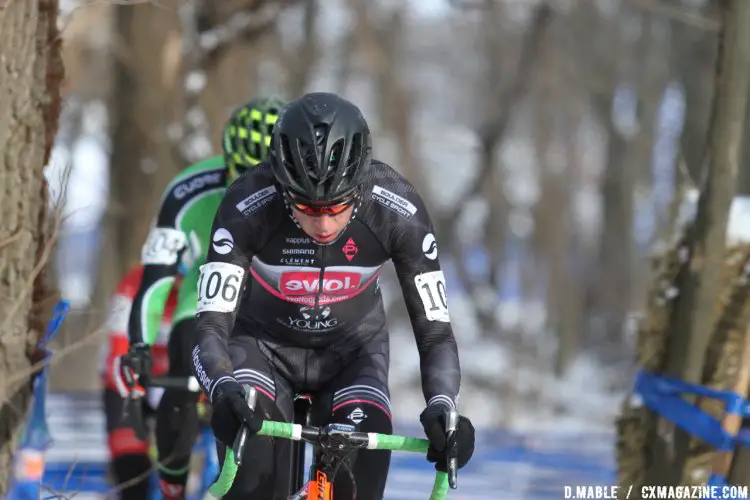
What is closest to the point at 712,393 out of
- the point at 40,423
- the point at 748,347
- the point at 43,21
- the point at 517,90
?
the point at 748,347

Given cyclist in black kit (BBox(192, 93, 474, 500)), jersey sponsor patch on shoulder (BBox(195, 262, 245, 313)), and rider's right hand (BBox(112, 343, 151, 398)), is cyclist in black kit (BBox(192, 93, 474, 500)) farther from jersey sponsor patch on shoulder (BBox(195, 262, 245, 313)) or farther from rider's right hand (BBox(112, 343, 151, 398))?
→ rider's right hand (BBox(112, 343, 151, 398))

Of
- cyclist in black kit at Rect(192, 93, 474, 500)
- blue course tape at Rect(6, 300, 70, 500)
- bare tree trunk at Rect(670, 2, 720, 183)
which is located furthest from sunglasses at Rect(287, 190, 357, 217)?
bare tree trunk at Rect(670, 2, 720, 183)

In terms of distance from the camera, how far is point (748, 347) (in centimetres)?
648

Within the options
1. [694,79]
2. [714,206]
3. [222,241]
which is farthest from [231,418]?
[694,79]

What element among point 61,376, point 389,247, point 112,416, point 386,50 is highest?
point 386,50

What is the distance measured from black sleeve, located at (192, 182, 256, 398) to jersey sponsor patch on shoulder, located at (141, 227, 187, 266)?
197 cm

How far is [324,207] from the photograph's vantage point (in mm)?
4410

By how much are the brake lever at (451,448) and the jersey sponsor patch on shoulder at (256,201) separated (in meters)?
1.17

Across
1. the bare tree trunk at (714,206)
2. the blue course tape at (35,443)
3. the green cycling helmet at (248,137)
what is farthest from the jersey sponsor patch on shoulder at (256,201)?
the bare tree trunk at (714,206)

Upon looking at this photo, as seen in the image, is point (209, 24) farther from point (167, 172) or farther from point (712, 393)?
point (712, 393)

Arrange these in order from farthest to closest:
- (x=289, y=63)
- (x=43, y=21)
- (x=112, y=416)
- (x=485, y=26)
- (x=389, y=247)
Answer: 1. (x=485, y=26)
2. (x=289, y=63)
3. (x=112, y=416)
4. (x=43, y=21)
5. (x=389, y=247)

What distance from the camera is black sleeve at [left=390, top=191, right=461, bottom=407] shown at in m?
4.53

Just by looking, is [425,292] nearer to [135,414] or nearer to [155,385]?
[155,385]

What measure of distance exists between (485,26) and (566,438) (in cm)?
1847
